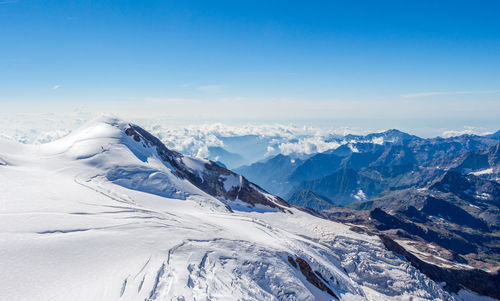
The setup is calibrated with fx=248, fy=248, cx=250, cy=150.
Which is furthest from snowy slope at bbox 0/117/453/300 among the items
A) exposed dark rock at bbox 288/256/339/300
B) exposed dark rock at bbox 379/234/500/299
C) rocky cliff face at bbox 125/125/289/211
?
rocky cliff face at bbox 125/125/289/211

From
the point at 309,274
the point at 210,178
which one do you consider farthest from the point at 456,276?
the point at 210,178

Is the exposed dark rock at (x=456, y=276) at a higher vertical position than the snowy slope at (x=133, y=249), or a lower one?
lower

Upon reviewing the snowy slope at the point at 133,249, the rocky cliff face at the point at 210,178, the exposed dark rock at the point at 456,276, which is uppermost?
the snowy slope at the point at 133,249

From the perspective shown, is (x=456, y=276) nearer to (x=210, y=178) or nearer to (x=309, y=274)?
(x=309, y=274)

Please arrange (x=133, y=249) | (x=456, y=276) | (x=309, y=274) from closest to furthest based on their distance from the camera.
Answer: (x=133, y=249), (x=309, y=274), (x=456, y=276)

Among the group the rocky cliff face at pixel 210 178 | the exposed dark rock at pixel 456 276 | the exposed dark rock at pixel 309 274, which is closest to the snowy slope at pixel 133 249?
the exposed dark rock at pixel 309 274

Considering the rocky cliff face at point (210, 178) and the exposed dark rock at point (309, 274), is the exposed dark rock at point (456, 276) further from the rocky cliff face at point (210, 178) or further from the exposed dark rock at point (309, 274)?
the exposed dark rock at point (309, 274)

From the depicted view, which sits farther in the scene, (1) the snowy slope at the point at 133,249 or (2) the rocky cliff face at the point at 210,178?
(2) the rocky cliff face at the point at 210,178

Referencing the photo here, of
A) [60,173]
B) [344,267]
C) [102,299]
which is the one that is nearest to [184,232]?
[102,299]

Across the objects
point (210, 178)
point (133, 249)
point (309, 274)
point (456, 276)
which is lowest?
point (456, 276)
